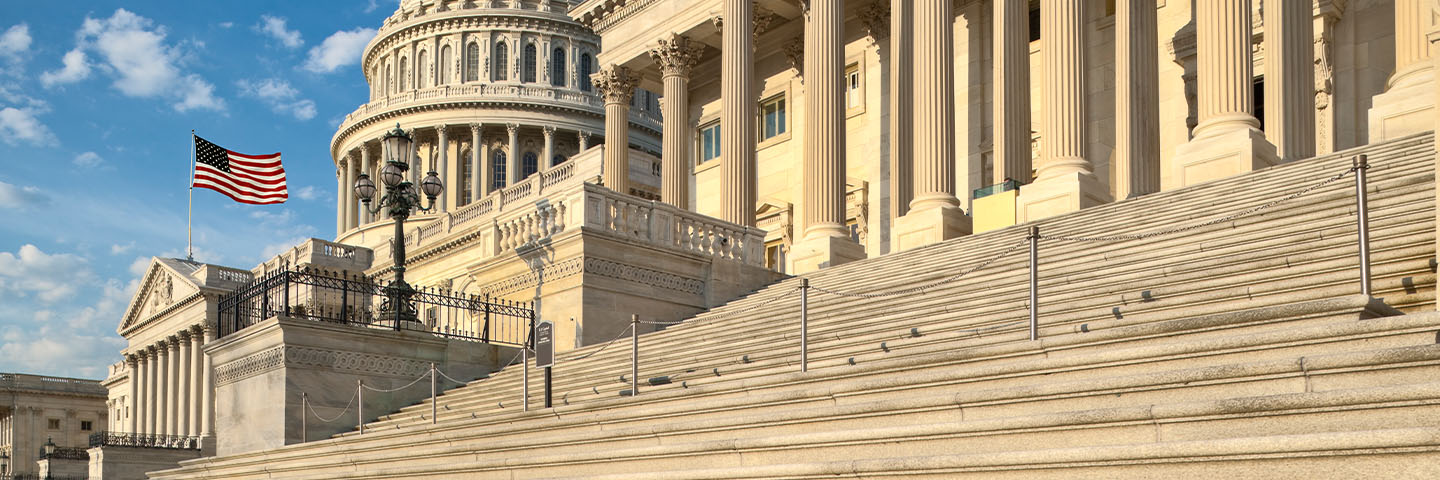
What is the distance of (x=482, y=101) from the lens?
95.4m

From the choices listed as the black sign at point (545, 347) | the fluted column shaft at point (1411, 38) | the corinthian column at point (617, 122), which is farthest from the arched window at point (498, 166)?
the black sign at point (545, 347)

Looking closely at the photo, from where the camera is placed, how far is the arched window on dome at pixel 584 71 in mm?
99356

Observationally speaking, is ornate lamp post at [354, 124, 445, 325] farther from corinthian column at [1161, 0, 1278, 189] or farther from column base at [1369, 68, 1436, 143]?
column base at [1369, 68, 1436, 143]

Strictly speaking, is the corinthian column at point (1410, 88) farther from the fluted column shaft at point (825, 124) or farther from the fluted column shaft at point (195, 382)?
the fluted column shaft at point (195, 382)

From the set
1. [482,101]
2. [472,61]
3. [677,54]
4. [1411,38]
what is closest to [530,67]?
[472,61]

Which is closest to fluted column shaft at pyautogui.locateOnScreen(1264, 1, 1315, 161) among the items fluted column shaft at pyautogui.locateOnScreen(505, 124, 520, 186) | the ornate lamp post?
the ornate lamp post

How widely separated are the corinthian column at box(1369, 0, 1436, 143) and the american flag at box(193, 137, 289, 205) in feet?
137

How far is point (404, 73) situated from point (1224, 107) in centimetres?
8619

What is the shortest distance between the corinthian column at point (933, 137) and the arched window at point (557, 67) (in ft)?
238

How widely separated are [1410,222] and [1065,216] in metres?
9.24

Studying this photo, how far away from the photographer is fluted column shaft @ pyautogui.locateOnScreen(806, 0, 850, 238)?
30.2 meters

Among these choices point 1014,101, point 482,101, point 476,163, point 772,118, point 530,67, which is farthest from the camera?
point 530,67

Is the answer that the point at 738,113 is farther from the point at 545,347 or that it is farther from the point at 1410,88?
the point at 545,347

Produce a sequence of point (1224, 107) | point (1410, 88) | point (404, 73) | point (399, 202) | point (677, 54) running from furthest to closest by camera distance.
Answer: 1. point (404, 73)
2. point (677, 54)
3. point (399, 202)
4. point (1224, 107)
5. point (1410, 88)
